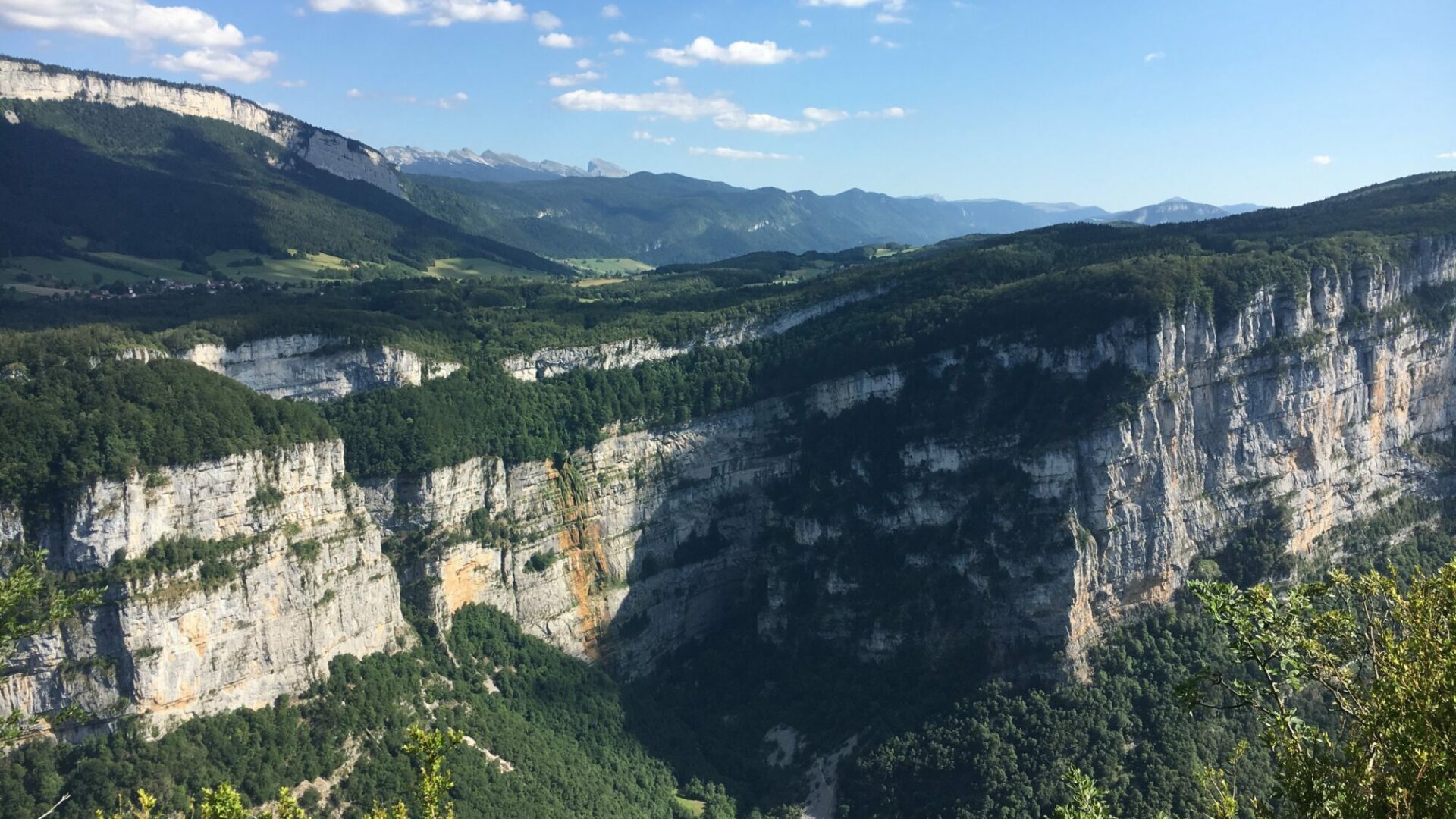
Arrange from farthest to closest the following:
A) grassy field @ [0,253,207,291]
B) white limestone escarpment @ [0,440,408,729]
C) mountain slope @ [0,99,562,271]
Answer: mountain slope @ [0,99,562,271] → grassy field @ [0,253,207,291] → white limestone escarpment @ [0,440,408,729]

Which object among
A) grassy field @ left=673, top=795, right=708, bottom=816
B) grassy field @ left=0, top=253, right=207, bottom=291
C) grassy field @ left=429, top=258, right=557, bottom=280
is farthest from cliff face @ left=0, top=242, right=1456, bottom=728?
grassy field @ left=429, top=258, right=557, bottom=280

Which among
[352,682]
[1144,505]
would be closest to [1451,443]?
[1144,505]

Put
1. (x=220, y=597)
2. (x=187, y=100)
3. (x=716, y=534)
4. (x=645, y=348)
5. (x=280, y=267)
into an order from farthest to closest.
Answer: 1. (x=187, y=100)
2. (x=280, y=267)
3. (x=645, y=348)
4. (x=716, y=534)
5. (x=220, y=597)

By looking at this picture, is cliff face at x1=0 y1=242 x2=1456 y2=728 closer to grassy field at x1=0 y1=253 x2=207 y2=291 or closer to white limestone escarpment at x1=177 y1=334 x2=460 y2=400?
white limestone escarpment at x1=177 y1=334 x2=460 y2=400

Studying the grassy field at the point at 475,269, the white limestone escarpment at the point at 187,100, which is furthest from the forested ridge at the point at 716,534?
the white limestone escarpment at the point at 187,100

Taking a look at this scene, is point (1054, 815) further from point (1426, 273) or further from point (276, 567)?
point (1426, 273)

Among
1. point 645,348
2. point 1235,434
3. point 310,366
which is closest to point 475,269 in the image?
point 645,348

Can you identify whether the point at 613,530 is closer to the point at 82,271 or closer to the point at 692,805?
the point at 692,805
